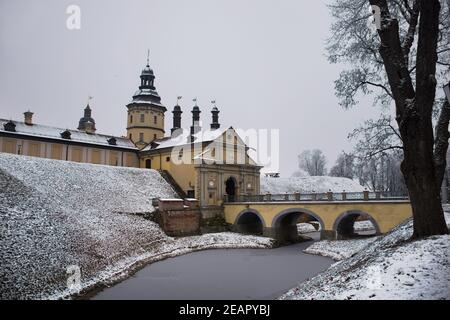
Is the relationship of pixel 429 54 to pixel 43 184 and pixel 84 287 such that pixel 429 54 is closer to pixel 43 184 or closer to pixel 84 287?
pixel 84 287

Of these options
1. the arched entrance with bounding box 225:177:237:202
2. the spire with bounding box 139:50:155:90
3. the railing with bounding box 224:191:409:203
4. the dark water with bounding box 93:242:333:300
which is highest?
the spire with bounding box 139:50:155:90

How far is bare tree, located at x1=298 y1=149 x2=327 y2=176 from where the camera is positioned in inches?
2931

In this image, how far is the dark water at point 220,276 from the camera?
13008 mm

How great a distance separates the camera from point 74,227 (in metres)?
18.3

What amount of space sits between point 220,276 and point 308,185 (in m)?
43.6

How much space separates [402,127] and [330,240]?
61.8 feet

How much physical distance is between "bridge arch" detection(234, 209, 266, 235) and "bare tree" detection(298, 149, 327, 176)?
137 ft

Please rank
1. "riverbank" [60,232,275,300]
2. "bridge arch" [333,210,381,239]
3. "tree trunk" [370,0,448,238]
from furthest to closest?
"bridge arch" [333,210,381,239] → "riverbank" [60,232,275,300] → "tree trunk" [370,0,448,238]

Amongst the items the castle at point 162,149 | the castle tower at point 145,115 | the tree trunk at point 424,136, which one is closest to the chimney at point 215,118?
the castle at point 162,149

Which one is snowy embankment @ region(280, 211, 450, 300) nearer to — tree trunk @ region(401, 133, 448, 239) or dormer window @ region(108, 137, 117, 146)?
tree trunk @ region(401, 133, 448, 239)

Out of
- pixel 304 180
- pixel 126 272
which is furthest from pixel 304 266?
pixel 304 180

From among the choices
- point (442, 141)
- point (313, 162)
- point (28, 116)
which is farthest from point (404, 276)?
point (313, 162)

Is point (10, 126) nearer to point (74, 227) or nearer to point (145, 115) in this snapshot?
point (145, 115)

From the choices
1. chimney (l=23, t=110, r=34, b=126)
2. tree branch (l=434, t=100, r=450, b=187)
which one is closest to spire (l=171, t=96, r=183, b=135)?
chimney (l=23, t=110, r=34, b=126)
